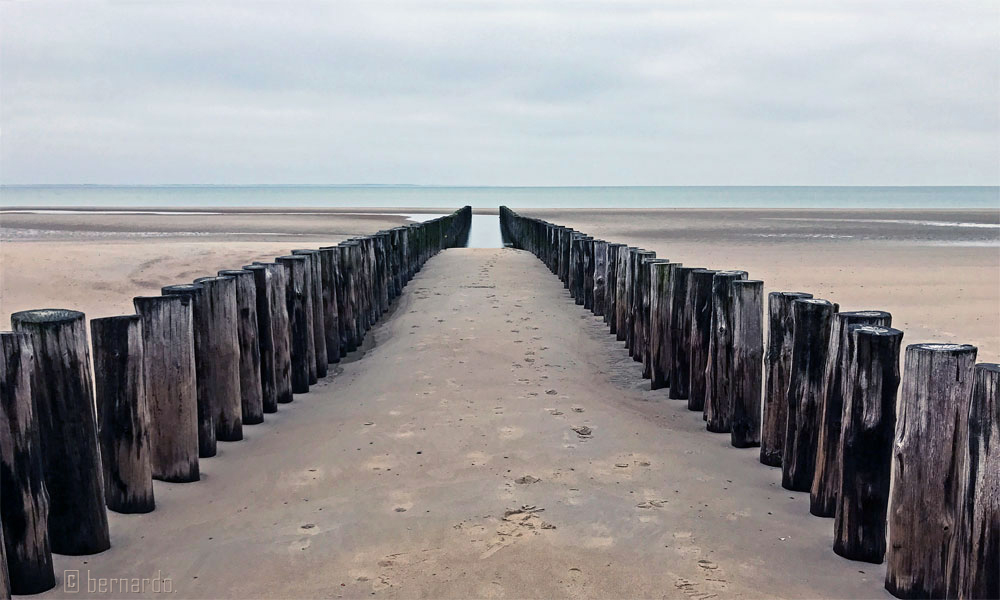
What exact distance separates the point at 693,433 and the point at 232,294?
10.7 ft

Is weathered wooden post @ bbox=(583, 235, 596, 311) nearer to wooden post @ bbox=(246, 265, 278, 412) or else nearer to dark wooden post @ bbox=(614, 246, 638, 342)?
dark wooden post @ bbox=(614, 246, 638, 342)

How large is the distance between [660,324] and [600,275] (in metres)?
3.85

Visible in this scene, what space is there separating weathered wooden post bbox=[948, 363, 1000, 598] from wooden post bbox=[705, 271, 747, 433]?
8.01 feet

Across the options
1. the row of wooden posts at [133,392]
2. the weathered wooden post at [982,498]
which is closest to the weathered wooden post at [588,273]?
the row of wooden posts at [133,392]

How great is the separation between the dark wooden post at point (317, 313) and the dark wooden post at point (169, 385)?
2593 millimetres

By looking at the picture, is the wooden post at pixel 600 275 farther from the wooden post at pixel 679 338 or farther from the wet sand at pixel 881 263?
the wooden post at pixel 679 338

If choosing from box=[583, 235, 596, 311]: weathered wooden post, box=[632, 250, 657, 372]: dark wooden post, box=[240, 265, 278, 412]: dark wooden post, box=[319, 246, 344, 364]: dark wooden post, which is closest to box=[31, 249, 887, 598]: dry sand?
box=[240, 265, 278, 412]: dark wooden post

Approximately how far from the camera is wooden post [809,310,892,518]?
4.18 m

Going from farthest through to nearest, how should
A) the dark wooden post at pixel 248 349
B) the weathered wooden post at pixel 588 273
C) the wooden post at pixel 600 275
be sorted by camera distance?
the weathered wooden post at pixel 588 273, the wooden post at pixel 600 275, the dark wooden post at pixel 248 349

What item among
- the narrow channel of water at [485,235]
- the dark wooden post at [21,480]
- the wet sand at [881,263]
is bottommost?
the narrow channel of water at [485,235]

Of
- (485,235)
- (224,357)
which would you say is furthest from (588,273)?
(485,235)

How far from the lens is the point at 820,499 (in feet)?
14.4

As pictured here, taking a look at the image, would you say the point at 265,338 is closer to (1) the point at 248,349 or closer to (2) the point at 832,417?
(1) the point at 248,349

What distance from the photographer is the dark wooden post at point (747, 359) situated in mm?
5512
